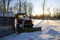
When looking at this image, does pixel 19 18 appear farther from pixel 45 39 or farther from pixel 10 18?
pixel 45 39

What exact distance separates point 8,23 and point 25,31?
8.31 feet

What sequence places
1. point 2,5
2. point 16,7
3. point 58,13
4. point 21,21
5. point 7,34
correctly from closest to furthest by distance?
point 7,34 → point 21,21 → point 2,5 → point 16,7 → point 58,13

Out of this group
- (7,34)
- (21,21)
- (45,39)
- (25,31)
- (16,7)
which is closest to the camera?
(45,39)

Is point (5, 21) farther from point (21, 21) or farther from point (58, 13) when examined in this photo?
point (58, 13)

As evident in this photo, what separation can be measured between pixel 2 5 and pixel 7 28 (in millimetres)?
16396

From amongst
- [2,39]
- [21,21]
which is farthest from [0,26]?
[21,21]

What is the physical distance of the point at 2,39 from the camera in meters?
10.6

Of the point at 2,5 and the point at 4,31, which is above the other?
the point at 2,5

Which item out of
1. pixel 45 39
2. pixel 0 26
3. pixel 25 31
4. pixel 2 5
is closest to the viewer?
pixel 45 39

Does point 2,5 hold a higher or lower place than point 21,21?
higher

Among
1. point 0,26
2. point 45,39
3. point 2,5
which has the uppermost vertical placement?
point 2,5

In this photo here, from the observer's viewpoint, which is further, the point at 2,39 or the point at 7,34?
the point at 7,34

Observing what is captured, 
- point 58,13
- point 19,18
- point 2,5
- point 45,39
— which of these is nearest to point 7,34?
point 45,39

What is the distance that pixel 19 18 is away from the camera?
58.6 ft
